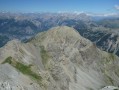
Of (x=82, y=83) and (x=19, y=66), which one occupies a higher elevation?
(x=19, y=66)

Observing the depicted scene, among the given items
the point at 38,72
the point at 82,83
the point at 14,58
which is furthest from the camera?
the point at 82,83

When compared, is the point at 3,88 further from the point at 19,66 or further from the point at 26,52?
the point at 26,52

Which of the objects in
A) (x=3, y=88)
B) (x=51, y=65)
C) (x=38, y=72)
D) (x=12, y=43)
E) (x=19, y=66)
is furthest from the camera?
(x=12, y=43)

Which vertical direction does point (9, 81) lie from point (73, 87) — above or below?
above

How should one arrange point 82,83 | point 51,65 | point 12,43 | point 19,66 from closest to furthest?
point 19,66
point 51,65
point 12,43
point 82,83

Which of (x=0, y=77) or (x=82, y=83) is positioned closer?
(x=0, y=77)

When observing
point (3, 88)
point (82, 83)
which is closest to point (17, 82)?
point (3, 88)

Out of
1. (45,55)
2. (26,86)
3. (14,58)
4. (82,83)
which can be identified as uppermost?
(26,86)

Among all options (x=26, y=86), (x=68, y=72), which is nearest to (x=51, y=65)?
(x=68, y=72)

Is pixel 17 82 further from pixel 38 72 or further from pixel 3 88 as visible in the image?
pixel 38 72
